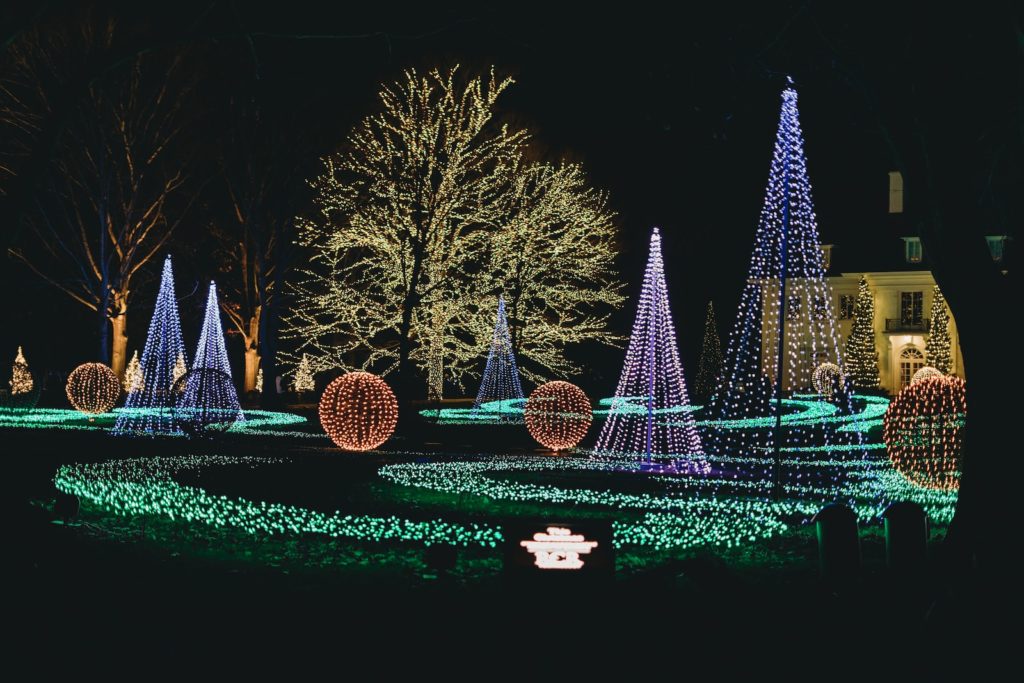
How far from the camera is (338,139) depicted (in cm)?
3747

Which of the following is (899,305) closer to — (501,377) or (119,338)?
(501,377)

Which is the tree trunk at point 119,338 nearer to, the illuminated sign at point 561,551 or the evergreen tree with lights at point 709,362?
the evergreen tree with lights at point 709,362

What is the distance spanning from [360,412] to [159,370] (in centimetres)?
1225

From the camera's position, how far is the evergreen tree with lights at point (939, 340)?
4953 centimetres

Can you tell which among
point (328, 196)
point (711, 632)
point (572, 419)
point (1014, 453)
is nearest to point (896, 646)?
point (711, 632)

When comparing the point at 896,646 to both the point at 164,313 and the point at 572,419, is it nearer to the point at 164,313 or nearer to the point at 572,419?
the point at 572,419

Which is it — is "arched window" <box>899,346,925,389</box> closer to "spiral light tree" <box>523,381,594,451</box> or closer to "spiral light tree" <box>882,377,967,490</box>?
"spiral light tree" <box>523,381,594,451</box>

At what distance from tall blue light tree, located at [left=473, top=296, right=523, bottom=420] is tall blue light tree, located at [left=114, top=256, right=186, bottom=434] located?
30.1 ft

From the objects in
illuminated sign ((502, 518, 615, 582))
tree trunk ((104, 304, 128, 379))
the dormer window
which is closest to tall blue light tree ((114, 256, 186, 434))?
tree trunk ((104, 304, 128, 379))

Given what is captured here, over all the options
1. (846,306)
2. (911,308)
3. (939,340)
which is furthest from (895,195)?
(939,340)

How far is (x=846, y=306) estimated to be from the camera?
6281 centimetres

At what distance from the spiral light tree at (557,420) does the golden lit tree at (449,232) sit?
6480mm

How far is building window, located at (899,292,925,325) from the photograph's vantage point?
59031mm

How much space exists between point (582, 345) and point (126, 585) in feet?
150
